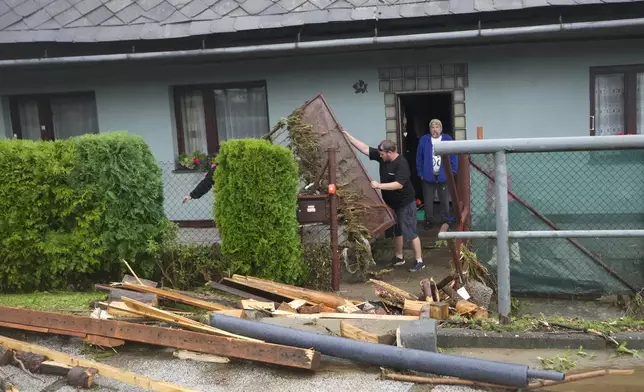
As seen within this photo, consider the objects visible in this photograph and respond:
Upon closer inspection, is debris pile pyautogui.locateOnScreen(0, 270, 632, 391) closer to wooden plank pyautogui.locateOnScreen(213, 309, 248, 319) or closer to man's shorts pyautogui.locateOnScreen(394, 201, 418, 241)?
wooden plank pyautogui.locateOnScreen(213, 309, 248, 319)

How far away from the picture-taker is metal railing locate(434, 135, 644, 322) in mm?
4730

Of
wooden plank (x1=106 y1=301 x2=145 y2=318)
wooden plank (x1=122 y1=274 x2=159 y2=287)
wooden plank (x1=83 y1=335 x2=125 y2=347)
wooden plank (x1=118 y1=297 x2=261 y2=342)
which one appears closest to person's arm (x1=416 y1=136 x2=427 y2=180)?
wooden plank (x1=122 y1=274 x2=159 y2=287)

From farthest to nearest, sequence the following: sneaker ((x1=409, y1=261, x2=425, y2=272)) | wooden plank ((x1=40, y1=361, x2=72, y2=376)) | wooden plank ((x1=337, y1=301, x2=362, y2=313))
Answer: sneaker ((x1=409, y1=261, x2=425, y2=272)) < wooden plank ((x1=337, y1=301, x2=362, y2=313)) < wooden plank ((x1=40, y1=361, x2=72, y2=376))

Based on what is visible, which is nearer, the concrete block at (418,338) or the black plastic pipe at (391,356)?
the black plastic pipe at (391,356)

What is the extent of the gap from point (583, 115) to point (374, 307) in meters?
4.65

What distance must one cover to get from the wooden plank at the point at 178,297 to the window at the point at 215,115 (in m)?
4.23

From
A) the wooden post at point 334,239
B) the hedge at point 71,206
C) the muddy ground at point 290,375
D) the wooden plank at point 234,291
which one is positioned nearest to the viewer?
the muddy ground at point 290,375

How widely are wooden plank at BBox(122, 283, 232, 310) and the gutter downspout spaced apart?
387cm

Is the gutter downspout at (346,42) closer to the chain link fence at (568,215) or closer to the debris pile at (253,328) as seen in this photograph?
the chain link fence at (568,215)

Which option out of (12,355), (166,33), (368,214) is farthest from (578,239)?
(166,33)

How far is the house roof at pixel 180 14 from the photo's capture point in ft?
26.2

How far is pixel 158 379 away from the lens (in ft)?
14.4

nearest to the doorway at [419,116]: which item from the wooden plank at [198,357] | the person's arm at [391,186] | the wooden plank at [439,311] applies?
the person's arm at [391,186]

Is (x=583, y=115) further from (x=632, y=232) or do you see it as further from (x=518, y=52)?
(x=632, y=232)
